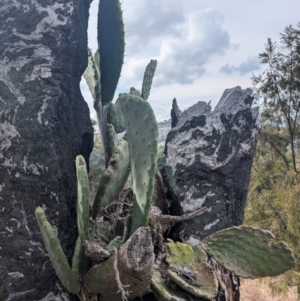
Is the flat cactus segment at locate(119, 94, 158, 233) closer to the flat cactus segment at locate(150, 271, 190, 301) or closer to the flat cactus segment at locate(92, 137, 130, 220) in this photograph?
the flat cactus segment at locate(92, 137, 130, 220)

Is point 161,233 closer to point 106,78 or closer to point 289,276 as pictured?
point 106,78

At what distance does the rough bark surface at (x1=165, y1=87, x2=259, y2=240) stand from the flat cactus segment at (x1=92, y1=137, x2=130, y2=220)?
0.28 metres

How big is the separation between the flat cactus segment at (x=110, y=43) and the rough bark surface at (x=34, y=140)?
0.46 feet

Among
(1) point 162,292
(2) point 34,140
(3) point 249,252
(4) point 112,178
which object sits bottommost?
(1) point 162,292

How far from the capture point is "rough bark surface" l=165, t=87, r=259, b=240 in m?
1.83

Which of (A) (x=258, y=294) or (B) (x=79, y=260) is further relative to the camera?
(A) (x=258, y=294)

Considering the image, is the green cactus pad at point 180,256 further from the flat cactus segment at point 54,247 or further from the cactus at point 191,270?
the flat cactus segment at point 54,247

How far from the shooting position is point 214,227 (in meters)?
1.85

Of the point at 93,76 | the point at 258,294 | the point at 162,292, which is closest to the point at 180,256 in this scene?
the point at 162,292

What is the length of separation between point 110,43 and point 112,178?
2.13 ft

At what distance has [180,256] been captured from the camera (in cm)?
159

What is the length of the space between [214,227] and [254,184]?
7491mm

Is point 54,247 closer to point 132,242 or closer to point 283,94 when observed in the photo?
point 132,242

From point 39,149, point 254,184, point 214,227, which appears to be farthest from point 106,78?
point 254,184
